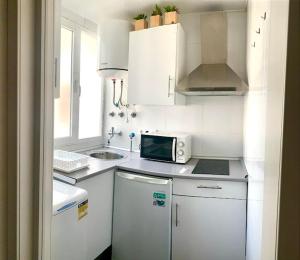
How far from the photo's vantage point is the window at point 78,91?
2551mm

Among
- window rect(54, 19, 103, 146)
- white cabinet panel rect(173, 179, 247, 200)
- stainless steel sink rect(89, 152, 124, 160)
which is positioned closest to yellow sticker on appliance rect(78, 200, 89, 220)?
white cabinet panel rect(173, 179, 247, 200)

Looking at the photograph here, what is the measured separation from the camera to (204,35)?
244cm

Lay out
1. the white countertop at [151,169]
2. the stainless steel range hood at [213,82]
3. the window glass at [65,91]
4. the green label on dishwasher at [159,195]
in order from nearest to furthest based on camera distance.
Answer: the white countertop at [151,169], the green label on dishwasher at [159,195], the stainless steel range hood at [213,82], the window glass at [65,91]

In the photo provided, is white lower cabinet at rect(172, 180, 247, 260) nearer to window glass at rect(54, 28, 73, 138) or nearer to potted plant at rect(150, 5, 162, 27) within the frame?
window glass at rect(54, 28, 73, 138)

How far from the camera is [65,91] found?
2.59 m

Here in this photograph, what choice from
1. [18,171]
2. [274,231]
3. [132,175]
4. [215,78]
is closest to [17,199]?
[18,171]

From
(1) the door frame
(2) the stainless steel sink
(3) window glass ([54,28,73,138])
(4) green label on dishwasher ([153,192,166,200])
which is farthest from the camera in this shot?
(2) the stainless steel sink

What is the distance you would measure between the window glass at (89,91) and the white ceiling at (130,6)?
30 centimetres

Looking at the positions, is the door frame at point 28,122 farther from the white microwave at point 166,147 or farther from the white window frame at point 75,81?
the white window frame at point 75,81

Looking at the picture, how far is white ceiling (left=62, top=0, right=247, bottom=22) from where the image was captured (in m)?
2.36

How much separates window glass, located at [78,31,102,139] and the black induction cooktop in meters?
1.30

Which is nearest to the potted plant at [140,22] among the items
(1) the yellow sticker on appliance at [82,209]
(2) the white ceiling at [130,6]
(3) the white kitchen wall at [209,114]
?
(2) the white ceiling at [130,6]

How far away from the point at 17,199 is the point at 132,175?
1.45m

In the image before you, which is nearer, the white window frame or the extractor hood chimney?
the extractor hood chimney
